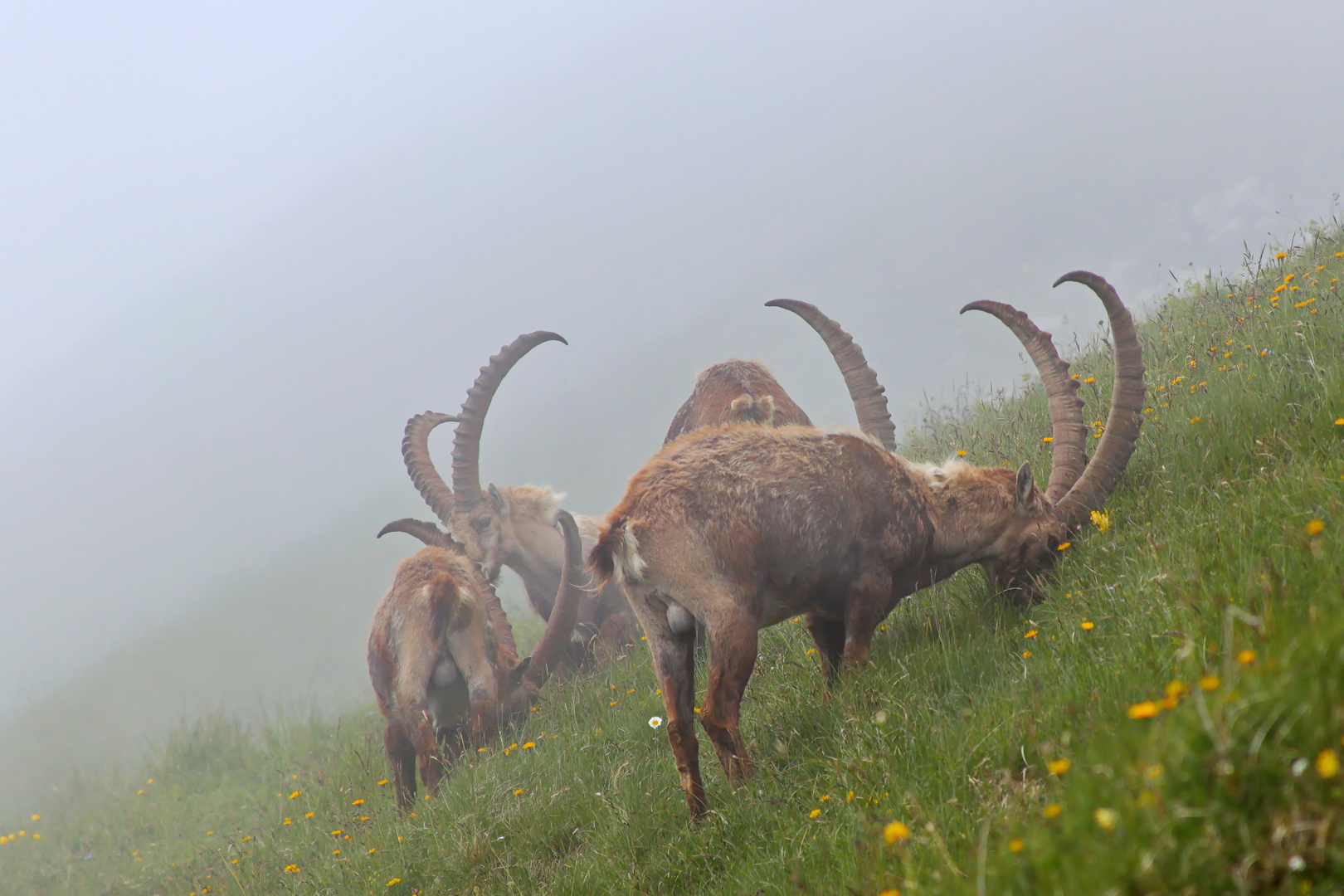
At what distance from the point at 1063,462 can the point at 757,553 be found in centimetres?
249

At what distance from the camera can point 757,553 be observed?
417 centimetres

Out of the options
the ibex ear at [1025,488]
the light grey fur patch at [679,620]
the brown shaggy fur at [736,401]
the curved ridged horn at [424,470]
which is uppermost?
the curved ridged horn at [424,470]

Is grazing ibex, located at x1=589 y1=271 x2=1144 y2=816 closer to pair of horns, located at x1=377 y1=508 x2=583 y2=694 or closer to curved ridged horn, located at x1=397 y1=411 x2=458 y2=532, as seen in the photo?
pair of horns, located at x1=377 y1=508 x2=583 y2=694

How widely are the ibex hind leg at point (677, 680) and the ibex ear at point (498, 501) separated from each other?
223 inches

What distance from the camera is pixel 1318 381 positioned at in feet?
14.0

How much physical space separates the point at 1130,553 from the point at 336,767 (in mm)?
7664

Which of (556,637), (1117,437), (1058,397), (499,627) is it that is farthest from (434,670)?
(1117,437)

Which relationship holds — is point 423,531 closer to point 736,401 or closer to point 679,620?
point 736,401

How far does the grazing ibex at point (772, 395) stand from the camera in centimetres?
721

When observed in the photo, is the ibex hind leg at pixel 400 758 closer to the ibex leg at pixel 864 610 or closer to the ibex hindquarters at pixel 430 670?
the ibex hindquarters at pixel 430 670

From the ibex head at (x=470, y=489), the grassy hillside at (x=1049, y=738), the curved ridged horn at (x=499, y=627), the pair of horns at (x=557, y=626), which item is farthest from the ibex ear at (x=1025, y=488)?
the ibex head at (x=470, y=489)

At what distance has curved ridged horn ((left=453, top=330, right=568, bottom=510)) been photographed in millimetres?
8984

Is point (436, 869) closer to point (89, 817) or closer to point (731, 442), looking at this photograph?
point (731, 442)

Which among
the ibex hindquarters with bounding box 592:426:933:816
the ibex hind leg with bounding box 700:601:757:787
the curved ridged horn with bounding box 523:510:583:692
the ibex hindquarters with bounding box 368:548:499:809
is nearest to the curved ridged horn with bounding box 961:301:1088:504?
the ibex hindquarters with bounding box 592:426:933:816
